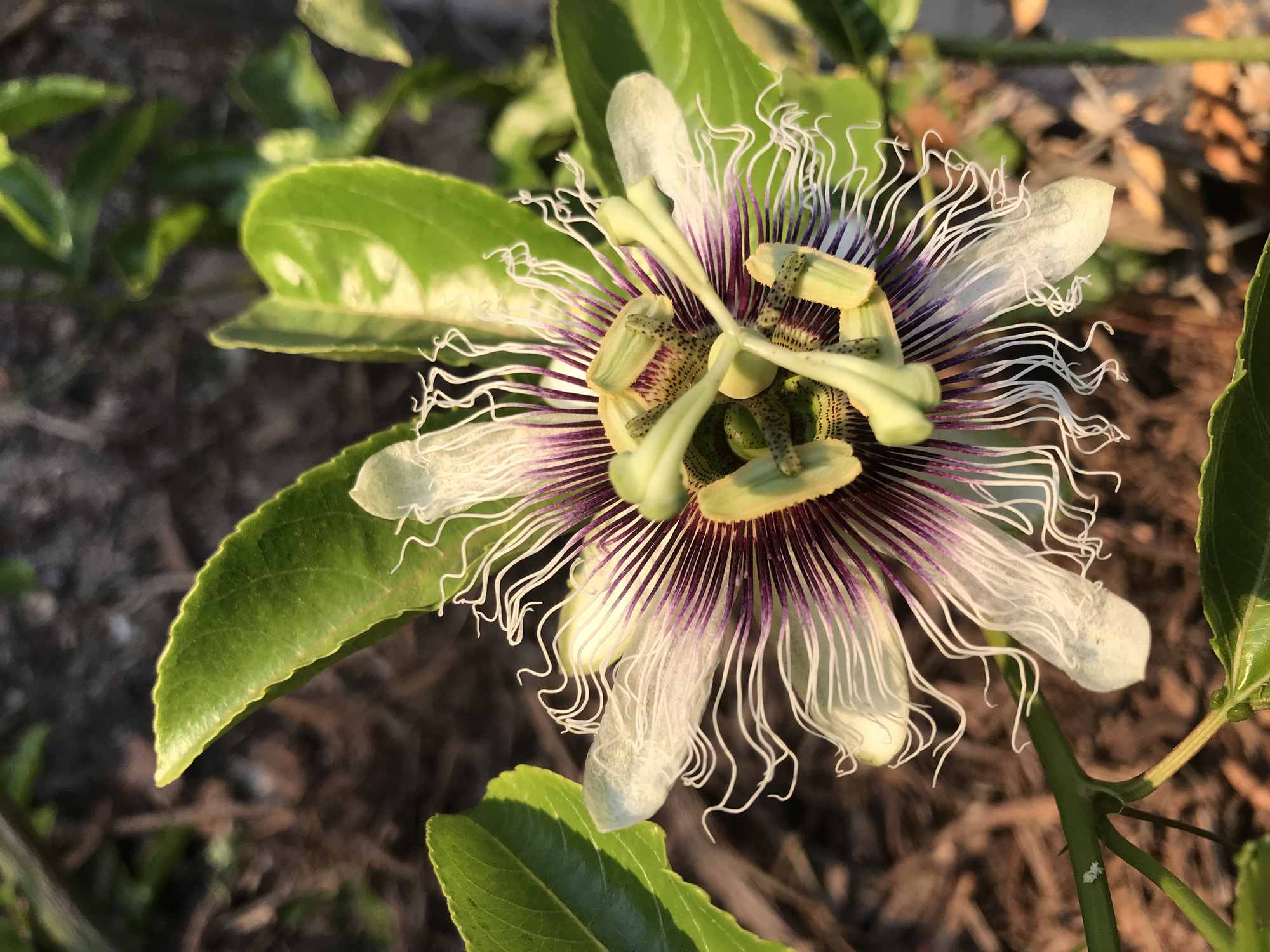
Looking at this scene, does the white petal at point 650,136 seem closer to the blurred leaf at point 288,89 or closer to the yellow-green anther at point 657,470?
the yellow-green anther at point 657,470

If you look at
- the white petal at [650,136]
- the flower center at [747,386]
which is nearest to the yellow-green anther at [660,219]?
the flower center at [747,386]

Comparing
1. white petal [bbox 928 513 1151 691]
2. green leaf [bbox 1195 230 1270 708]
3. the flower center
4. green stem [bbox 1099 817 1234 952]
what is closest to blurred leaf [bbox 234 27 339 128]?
the flower center

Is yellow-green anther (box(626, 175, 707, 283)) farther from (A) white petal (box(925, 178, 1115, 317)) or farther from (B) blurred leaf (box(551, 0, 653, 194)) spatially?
(A) white petal (box(925, 178, 1115, 317))

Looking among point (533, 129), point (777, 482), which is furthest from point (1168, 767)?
point (533, 129)

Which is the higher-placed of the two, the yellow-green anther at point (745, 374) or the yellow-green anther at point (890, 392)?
the yellow-green anther at point (890, 392)

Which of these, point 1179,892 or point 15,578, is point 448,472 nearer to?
point 1179,892

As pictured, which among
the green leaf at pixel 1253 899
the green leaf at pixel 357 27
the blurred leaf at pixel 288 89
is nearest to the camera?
the green leaf at pixel 1253 899
